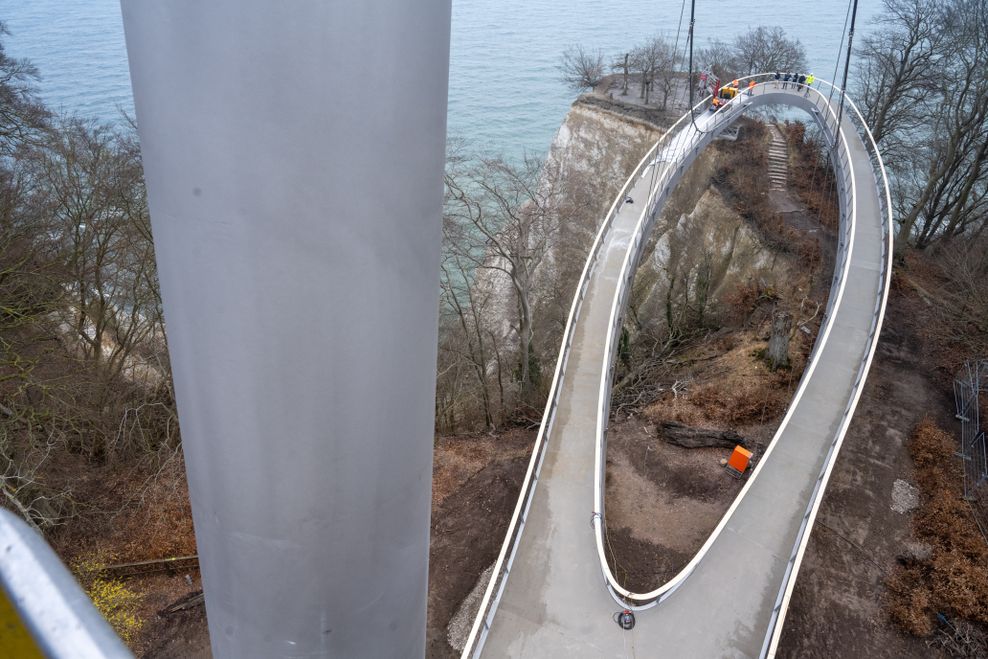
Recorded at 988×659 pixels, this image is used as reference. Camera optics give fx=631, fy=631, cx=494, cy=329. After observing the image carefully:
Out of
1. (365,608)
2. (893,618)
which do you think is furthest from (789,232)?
(365,608)

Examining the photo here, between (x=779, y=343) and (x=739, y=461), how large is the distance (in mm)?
5151

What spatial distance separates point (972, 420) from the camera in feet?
56.3

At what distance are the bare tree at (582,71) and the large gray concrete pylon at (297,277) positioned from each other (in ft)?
151

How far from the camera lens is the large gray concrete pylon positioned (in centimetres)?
117

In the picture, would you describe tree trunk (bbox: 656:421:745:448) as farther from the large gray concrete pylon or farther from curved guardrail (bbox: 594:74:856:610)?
the large gray concrete pylon

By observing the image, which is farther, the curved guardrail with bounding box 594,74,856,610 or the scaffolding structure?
the scaffolding structure

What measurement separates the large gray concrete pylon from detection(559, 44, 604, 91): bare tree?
151ft

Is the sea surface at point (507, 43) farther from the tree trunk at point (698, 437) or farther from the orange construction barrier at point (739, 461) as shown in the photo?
the orange construction barrier at point (739, 461)

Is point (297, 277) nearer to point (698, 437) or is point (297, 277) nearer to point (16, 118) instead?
point (698, 437)

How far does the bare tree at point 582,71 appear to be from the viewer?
44031 mm

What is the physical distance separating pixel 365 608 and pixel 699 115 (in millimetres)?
29758

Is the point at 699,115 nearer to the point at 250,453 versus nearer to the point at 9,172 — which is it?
the point at 9,172

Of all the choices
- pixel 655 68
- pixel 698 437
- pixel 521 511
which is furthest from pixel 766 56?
pixel 521 511

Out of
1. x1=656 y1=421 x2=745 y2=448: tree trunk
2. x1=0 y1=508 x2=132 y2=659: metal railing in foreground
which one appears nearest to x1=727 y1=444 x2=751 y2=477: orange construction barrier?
x1=656 y1=421 x2=745 y2=448: tree trunk
